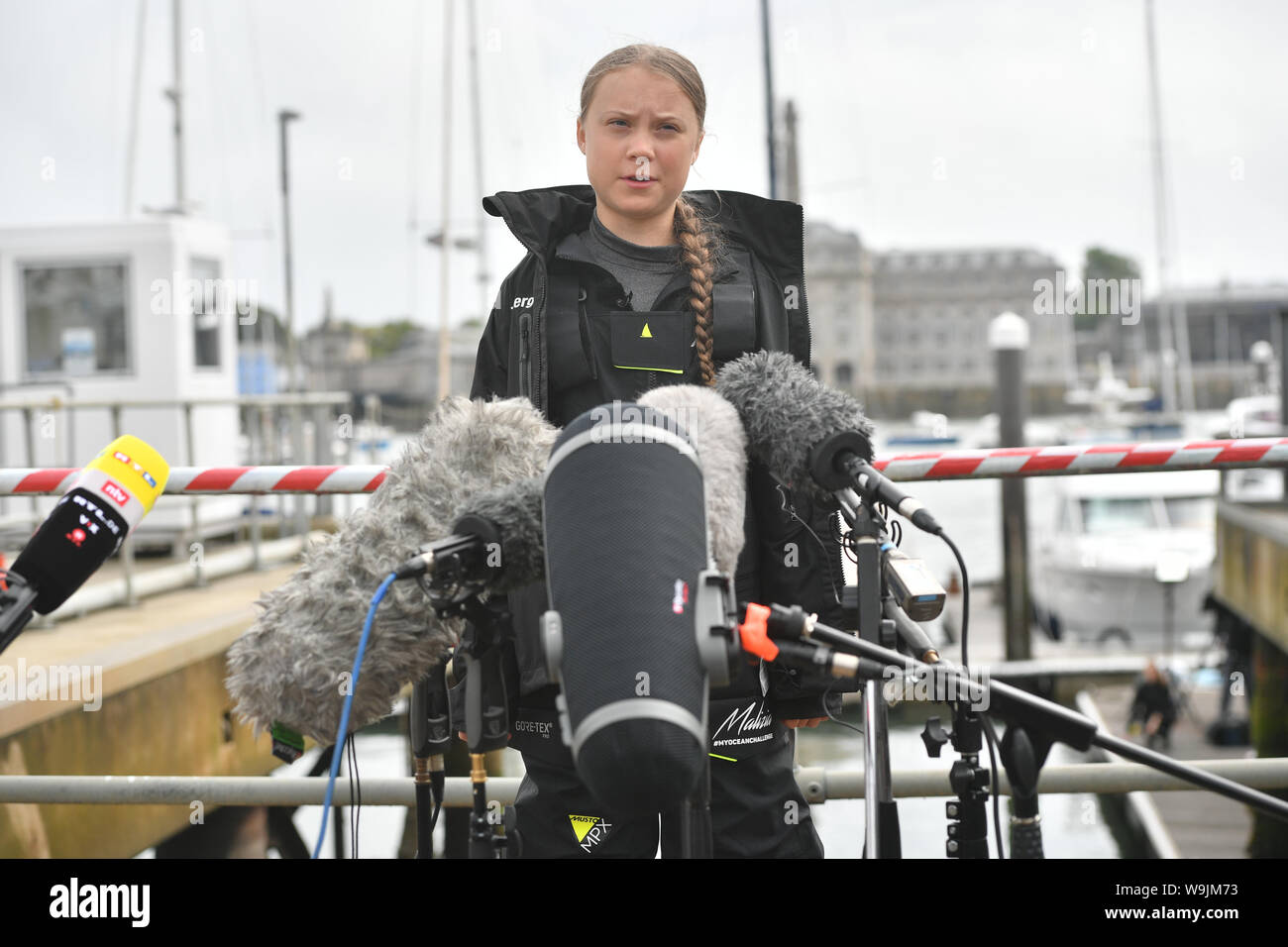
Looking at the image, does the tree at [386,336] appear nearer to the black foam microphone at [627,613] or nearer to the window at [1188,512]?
the window at [1188,512]

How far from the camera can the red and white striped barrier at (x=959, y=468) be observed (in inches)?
115

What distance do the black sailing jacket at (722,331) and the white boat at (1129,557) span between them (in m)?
15.7

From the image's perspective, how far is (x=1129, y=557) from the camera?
1722 centimetres

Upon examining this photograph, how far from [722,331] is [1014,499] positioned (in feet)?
38.7

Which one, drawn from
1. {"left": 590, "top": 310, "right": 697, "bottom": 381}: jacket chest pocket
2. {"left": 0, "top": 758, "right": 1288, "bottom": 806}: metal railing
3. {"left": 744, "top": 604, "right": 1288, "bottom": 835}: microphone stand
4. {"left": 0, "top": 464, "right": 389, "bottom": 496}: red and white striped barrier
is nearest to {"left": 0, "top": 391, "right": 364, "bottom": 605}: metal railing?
{"left": 0, "top": 464, "right": 389, "bottom": 496}: red and white striped barrier

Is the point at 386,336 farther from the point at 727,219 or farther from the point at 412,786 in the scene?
the point at 727,219

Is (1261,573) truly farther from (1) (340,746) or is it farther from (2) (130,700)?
(1) (340,746)

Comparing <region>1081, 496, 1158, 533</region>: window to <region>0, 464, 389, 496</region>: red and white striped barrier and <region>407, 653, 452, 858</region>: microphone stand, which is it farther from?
<region>407, 653, 452, 858</region>: microphone stand

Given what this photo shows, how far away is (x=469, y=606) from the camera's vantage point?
1632mm

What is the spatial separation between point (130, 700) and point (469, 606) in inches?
195

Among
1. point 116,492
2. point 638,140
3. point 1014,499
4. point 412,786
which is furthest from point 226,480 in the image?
point 1014,499

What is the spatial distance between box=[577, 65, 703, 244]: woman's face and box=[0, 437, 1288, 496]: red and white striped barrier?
3.31 feet
